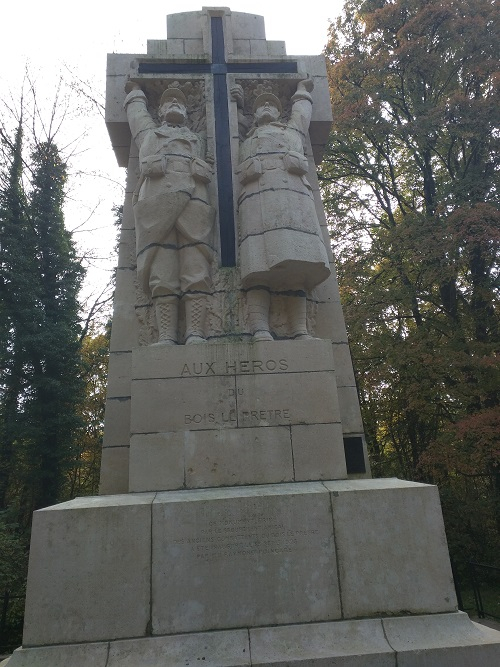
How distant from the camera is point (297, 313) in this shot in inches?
245

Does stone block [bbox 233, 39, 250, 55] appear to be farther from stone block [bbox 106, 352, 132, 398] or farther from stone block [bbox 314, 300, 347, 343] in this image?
stone block [bbox 106, 352, 132, 398]

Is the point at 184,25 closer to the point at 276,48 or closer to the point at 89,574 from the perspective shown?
the point at 276,48

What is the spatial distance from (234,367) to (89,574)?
238cm

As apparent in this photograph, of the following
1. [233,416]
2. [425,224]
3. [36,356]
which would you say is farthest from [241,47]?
[36,356]

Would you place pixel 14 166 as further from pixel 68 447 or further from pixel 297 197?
pixel 297 197

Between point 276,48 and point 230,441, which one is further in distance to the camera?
point 276,48

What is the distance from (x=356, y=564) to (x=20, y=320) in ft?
48.9

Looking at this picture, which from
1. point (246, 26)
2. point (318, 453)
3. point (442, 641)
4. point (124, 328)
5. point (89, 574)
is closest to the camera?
point (442, 641)

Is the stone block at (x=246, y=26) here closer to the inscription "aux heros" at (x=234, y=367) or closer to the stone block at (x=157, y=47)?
the stone block at (x=157, y=47)

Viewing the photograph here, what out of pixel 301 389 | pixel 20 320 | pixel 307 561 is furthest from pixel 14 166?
pixel 307 561

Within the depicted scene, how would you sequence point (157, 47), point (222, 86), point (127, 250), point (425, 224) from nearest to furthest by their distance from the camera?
point (127, 250)
point (222, 86)
point (157, 47)
point (425, 224)

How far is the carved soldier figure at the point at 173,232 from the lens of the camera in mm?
6102

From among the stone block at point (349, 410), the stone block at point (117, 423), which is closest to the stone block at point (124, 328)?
the stone block at point (117, 423)

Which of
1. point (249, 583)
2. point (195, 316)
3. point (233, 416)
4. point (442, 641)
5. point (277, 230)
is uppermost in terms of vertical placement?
point (277, 230)
